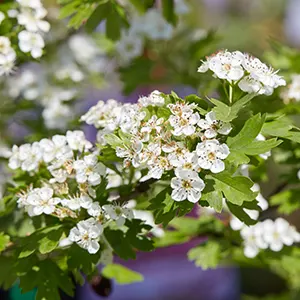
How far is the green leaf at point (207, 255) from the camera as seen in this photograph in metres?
0.99

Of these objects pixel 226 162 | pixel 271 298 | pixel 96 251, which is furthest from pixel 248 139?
pixel 271 298

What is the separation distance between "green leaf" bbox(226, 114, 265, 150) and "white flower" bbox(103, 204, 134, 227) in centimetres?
15

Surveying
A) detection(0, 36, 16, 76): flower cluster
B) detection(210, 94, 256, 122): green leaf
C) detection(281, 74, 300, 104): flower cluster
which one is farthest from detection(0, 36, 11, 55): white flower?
detection(281, 74, 300, 104): flower cluster

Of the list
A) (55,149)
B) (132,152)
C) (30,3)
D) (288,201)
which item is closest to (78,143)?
(55,149)

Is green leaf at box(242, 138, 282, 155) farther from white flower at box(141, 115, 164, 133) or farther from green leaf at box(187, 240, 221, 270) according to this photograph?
green leaf at box(187, 240, 221, 270)

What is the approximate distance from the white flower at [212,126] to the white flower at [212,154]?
0.04 feet

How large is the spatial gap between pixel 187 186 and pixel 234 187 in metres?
0.06

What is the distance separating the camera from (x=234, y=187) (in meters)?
0.73

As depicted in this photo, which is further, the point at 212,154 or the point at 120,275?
the point at 120,275

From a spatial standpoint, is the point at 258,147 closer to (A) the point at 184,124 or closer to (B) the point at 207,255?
(A) the point at 184,124

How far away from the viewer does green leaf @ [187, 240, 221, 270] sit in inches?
39.1

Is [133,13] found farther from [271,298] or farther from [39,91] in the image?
[271,298]

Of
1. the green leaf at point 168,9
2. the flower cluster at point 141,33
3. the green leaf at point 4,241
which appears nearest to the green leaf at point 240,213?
the green leaf at point 4,241

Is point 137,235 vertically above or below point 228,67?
below
